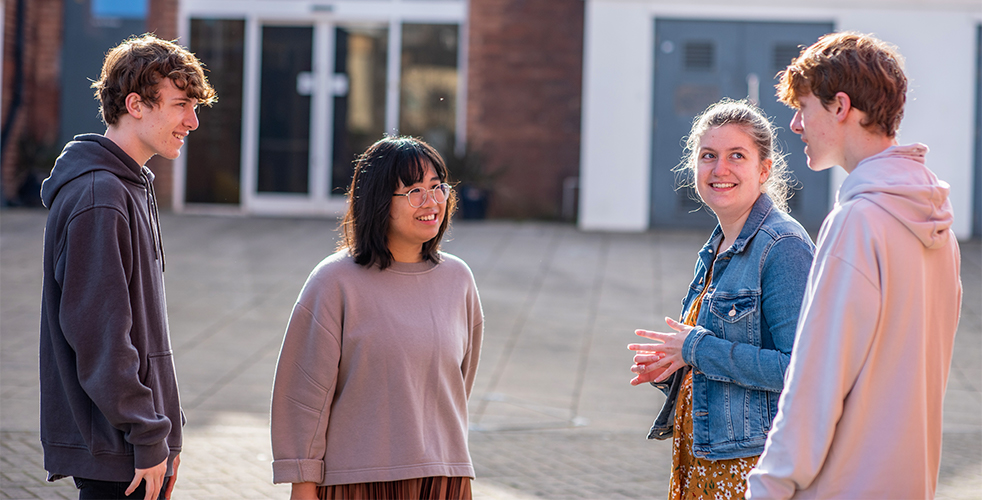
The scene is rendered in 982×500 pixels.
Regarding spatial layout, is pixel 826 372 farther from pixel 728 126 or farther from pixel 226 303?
pixel 226 303

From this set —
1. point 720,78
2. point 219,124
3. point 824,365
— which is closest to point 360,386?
point 824,365

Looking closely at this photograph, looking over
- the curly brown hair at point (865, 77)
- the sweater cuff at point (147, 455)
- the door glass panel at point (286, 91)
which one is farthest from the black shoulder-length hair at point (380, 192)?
the door glass panel at point (286, 91)

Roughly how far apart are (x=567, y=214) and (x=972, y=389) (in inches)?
301

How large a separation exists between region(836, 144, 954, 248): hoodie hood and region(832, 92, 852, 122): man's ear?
11cm

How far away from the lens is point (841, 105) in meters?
2.03

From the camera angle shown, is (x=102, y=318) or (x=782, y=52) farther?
(x=782, y=52)

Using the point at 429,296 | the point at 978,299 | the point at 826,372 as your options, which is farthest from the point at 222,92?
the point at 826,372

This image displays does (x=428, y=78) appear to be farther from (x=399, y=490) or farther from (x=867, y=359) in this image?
(x=867, y=359)

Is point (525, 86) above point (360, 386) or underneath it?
above

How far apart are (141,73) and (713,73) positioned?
37.7 ft

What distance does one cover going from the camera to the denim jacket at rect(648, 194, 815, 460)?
246cm

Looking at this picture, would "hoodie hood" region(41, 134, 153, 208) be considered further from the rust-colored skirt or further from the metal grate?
the metal grate

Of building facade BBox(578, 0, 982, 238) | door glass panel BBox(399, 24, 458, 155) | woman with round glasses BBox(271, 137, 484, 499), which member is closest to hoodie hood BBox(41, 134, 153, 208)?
woman with round glasses BBox(271, 137, 484, 499)

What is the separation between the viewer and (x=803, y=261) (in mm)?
2504
